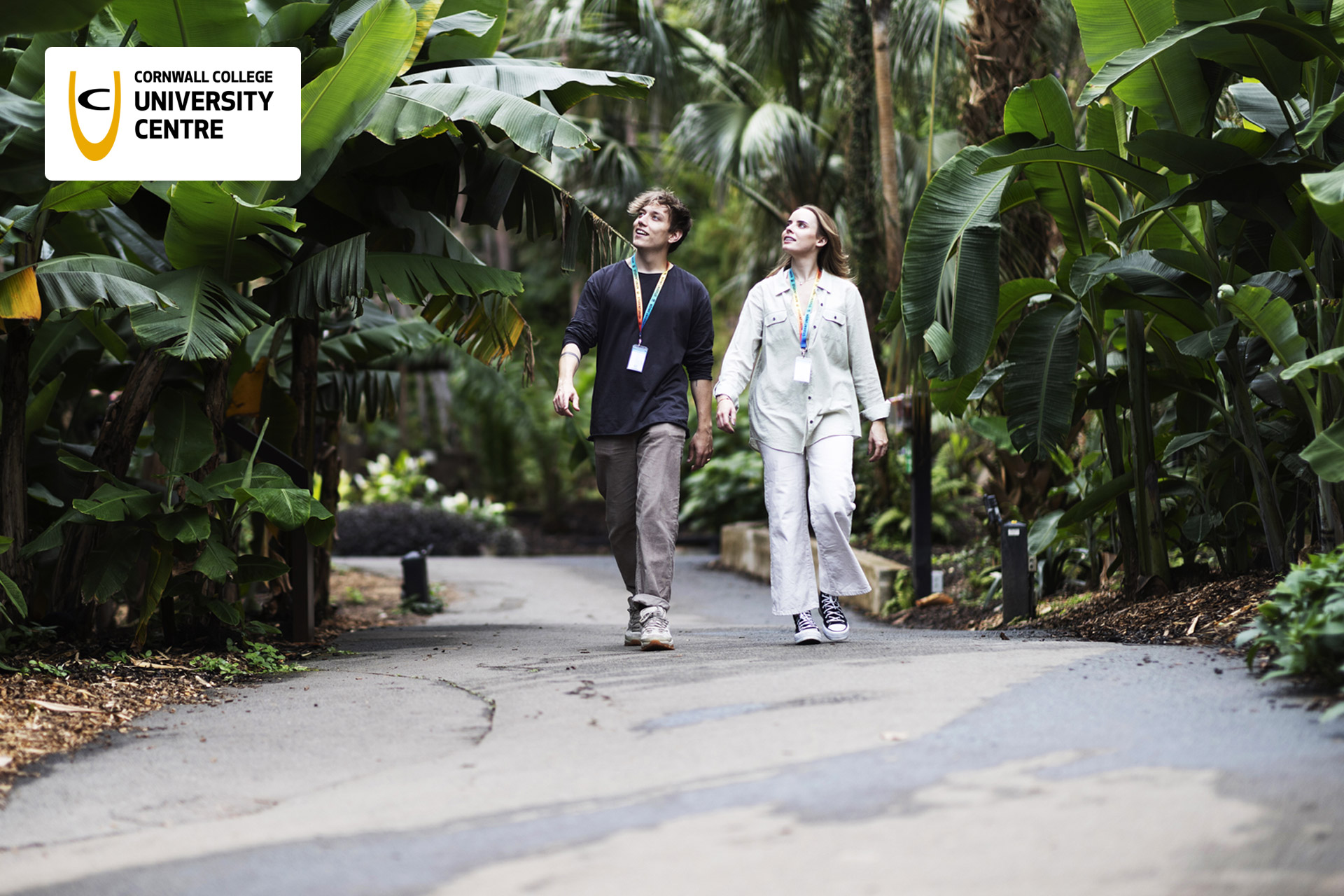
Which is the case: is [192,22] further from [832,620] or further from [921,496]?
[921,496]

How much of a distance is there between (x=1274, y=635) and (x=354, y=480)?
18765mm

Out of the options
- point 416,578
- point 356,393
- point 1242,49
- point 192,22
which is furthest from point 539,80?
point 416,578

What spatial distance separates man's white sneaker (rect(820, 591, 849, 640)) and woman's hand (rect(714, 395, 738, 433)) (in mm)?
Answer: 905

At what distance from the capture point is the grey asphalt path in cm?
240

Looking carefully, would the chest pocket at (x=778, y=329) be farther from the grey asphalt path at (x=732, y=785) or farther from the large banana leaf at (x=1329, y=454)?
the large banana leaf at (x=1329, y=454)

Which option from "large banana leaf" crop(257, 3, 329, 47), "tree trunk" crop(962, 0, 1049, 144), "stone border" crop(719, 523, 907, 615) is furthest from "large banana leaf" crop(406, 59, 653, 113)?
"stone border" crop(719, 523, 907, 615)

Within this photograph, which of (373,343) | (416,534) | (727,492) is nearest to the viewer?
(373,343)

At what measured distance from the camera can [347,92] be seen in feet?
18.4

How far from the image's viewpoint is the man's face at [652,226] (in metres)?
5.39

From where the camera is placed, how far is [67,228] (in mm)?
6215

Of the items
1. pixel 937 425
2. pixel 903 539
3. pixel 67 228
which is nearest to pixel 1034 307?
pixel 67 228

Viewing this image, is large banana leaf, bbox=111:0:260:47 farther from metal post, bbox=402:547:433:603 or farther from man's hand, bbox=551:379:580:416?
metal post, bbox=402:547:433:603

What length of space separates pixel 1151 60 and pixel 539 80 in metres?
3.19

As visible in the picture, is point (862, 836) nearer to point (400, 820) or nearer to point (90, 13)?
point (400, 820)
